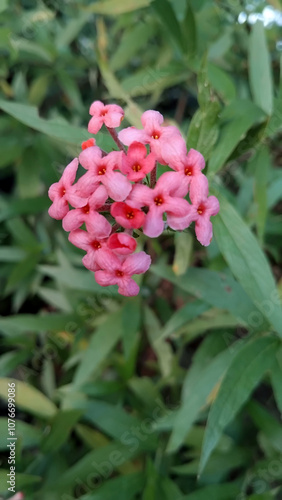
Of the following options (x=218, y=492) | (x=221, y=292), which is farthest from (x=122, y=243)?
(x=218, y=492)

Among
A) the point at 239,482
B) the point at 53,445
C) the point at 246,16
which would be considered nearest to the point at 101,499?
the point at 53,445

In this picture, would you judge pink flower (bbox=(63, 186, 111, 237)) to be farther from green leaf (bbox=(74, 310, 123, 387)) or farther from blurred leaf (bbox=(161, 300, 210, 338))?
green leaf (bbox=(74, 310, 123, 387))

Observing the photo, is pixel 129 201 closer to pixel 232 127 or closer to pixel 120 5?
pixel 232 127

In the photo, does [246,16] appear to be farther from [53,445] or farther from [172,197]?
[53,445]

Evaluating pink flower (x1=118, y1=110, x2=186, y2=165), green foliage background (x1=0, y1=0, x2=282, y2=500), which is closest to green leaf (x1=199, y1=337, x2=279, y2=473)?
green foliage background (x1=0, y1=0, x2=282, y2=500)

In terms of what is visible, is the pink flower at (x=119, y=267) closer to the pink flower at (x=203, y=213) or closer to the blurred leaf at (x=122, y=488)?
the pink flower at (x=203, y=213)

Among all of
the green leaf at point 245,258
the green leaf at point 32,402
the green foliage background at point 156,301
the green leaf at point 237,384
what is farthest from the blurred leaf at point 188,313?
the green leaf at point 32,402
